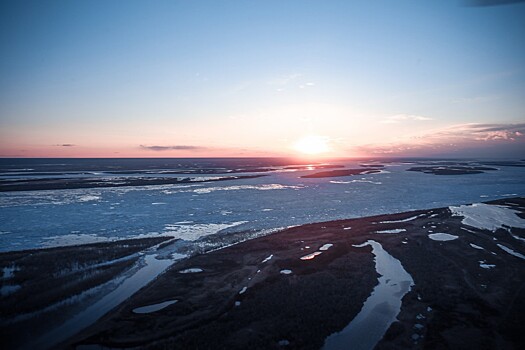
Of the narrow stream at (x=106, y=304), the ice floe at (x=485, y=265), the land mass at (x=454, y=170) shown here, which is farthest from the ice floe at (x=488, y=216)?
the land mass at (x=454, y=170)

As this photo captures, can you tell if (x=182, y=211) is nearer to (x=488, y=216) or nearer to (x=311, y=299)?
(x=311, y=299)

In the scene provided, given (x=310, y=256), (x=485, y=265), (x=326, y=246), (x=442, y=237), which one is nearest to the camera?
(x=485, y=265)

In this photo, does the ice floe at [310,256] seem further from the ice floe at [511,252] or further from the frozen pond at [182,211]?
the ice floe at [511,252]

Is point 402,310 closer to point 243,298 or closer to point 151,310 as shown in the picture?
point 243,298

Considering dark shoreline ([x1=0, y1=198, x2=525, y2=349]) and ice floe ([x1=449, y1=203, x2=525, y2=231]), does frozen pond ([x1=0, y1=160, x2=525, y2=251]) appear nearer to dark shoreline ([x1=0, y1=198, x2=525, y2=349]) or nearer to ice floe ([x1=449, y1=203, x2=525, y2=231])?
ice floe ([x1=449, y1=203, x2=525, y2=231])

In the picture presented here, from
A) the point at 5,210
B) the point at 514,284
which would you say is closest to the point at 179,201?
the point at 5,210

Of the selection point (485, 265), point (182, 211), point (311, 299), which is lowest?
point (485, 265)

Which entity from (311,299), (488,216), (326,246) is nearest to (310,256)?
(326,246)
